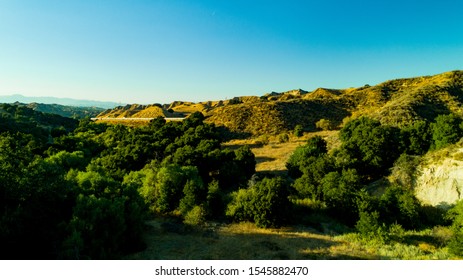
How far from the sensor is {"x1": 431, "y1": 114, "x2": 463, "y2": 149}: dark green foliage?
105ft

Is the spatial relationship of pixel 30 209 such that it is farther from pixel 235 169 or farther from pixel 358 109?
pixel 358 109

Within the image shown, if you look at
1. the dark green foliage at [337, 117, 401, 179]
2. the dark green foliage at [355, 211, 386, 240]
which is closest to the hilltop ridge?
the dark green foliage at [337, 117, 401, 179]

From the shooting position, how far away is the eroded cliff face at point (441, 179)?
25531 mm

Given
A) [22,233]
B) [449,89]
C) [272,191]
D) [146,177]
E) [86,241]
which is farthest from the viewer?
[449,89]

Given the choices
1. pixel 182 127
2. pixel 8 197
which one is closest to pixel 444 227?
pixel 8 197

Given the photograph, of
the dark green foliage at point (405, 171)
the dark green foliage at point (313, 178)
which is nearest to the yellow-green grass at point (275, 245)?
the dark green foliage at point (313, 178)

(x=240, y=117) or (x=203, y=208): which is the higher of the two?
(x=240, y=117)

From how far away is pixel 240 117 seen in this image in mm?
82062

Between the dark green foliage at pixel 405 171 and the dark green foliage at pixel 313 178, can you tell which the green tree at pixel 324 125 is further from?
the dark green foliage at pixel 313 178

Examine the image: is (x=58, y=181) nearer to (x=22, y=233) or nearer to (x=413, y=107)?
(x=22, y=233)

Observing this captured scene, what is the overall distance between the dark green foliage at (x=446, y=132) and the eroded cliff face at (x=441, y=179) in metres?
2.75

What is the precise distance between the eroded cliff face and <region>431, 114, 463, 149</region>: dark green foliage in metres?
2.75

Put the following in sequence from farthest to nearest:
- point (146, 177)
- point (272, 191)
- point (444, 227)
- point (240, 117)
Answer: point (240, 117)
point (146, 177)
point (272, 191)
point (444, 227)

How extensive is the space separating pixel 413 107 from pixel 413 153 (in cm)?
3168
